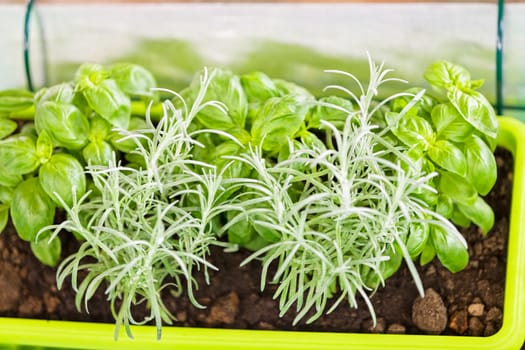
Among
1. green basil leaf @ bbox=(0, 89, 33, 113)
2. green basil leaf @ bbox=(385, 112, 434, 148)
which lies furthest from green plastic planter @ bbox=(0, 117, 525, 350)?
green basil leaf @ bbox=(0, 89, 33, 113)

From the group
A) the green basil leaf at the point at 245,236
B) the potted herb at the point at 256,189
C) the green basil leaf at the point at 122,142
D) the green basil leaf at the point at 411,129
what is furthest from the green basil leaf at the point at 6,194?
the green basil leaf at the point at 411,129

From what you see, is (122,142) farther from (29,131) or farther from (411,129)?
(411,129)

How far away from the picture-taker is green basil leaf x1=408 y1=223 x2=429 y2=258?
2.22 ft

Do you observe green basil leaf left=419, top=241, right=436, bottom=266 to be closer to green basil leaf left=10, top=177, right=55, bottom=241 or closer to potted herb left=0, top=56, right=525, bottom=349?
potted herb left=0, top=56, right=525, bottom=349

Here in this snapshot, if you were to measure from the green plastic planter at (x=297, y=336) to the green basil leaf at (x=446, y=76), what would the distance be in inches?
3.0

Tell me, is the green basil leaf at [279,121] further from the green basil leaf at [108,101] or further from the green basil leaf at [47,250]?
the green basil leaf at [47,250]

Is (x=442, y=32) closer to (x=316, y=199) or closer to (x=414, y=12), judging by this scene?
(x=414, y=12)

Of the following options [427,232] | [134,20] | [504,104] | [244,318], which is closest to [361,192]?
[427,232]

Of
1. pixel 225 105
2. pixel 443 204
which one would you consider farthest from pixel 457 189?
pixel 225 105

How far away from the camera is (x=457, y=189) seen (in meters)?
0.71

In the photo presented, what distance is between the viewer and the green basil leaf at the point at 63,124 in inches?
28.4

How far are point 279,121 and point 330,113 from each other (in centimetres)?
6

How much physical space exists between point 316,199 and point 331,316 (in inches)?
6.7

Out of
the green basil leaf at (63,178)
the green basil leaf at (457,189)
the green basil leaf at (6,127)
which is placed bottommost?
the green basil leaf at (457,189)
